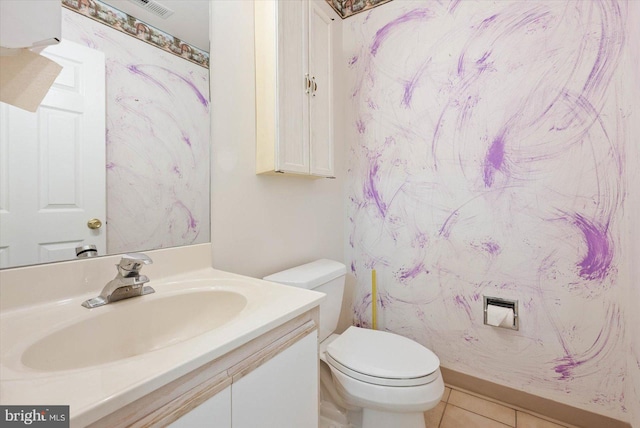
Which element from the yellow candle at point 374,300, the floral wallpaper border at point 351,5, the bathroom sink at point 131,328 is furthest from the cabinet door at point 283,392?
the floral wallpaper border at point 351,5

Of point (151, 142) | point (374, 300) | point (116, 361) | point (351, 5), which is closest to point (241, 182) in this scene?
point (151, 142)

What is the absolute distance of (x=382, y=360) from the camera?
1.13 m

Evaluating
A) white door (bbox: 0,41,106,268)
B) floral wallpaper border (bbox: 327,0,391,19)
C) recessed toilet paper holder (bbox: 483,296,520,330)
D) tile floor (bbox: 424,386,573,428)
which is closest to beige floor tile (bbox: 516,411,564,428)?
tile floor (bbox: 424,386,573,428)

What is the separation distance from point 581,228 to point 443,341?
869 millimetres

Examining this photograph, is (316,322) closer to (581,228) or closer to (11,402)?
(11,402)

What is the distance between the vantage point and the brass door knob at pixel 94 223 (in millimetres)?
813

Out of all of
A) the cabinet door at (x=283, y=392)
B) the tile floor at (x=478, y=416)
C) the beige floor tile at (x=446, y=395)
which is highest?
the cabinet door at (x=283, y=392)

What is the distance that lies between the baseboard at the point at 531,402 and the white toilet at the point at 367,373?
0.58m

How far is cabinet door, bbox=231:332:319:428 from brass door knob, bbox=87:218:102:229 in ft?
2.02

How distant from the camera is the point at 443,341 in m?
1.60

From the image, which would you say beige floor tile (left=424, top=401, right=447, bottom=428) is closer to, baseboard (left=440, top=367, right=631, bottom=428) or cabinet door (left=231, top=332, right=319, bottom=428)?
baseboard (left=440, top=367, right=631, bottom=428)

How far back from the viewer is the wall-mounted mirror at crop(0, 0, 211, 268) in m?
0.71

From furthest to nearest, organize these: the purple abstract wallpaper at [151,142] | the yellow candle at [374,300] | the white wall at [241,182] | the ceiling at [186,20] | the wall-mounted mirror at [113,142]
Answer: the yellow candle at [374,300]
the white wall at [241,182]
the ceiling at [186,20]
the purple abstract wallpaper at [151,142]
the wall-mounted mirror at [113,142]

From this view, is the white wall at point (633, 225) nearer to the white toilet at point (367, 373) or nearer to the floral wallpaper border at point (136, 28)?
the white toilet at point (367, 373)
